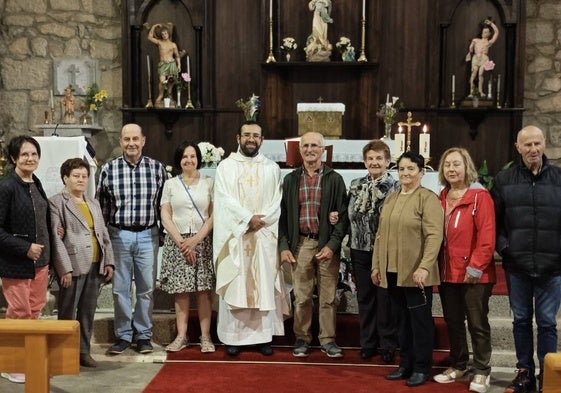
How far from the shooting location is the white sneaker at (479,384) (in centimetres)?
404

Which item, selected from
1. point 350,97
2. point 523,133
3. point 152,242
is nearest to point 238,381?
point 152,242

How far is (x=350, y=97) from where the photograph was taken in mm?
7828

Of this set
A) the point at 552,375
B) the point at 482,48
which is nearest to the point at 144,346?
the point at 552,375

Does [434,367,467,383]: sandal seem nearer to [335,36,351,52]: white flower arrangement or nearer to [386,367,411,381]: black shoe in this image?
[386,367,411,381]: black shoe

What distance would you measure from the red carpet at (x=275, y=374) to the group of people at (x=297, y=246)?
0.25 feet

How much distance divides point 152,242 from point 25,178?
932 millimetres

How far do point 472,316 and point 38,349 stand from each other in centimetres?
230

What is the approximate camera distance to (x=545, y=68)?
7.92 meters

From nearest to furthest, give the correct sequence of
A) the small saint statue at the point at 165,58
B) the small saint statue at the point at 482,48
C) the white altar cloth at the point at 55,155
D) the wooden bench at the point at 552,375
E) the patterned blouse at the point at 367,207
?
the wooden bench at the point at 552,375
the patterned blouse at the point at 367,207
the white altar cloth at the point at 55,155
the small saint statue at the point at 482,48
the small saint statue at the point at 165,58

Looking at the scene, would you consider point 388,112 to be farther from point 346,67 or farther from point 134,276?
point 134,276

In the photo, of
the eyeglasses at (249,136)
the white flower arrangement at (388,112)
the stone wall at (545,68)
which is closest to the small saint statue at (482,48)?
the stone wall at (545,68)

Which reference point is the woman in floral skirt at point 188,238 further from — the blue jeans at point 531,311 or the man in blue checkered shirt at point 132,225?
the blue jeans at point 531,311

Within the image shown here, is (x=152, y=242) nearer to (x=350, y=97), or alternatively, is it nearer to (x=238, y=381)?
(x=238, y=381)

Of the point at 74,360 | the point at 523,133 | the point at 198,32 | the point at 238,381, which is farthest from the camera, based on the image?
the point at 198,32
